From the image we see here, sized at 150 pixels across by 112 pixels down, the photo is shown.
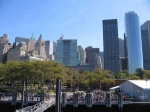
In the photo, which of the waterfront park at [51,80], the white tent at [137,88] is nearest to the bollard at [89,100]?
the waterfront park at [51,80]

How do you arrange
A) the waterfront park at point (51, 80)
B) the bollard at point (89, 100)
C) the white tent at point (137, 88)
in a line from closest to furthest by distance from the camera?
the bollard at point (89, 100)
the waterfront park at point (51, 80)
the white tent at point (137, 88)

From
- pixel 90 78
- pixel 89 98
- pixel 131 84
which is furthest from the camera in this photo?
pixel 90 78

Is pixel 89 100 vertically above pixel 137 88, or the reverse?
pixel 137 88

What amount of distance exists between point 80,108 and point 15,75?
36.7 m

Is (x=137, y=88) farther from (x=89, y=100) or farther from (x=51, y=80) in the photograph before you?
(x=51, y=80)

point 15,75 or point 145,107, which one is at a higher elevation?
point 15,75

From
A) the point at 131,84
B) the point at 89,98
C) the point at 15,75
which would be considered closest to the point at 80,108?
the point at 89,98

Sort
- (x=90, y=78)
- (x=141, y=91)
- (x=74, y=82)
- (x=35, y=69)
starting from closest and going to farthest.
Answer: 1. (x=141, y=91)
2. (x=35, y=69)
3. (x=90, y=78)
4. (x=74, y=82)

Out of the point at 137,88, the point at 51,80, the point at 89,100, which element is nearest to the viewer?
the point at 89,100

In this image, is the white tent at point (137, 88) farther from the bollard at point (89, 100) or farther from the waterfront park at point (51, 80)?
the bollard at point (89, 100)

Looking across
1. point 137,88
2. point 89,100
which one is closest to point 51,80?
point 137,88

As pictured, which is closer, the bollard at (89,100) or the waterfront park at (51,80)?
the bollard at (89,100)

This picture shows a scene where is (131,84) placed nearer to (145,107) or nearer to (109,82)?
(145,107)

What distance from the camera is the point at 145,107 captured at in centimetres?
3509
